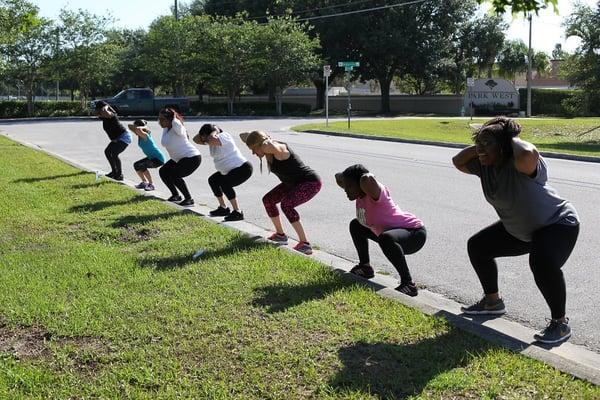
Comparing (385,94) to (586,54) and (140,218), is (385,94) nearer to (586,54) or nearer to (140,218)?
(586,54)

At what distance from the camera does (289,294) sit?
5012mm

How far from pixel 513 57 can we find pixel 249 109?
30.3 m

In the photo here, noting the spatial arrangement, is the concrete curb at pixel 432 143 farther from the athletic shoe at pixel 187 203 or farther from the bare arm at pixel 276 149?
the bare arm at pixel 276 149

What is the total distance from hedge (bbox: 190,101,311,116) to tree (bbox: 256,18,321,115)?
3.25 meters

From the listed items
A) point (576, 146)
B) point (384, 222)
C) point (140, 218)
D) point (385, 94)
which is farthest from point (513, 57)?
point (384, 222)

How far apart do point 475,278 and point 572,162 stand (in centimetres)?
1233

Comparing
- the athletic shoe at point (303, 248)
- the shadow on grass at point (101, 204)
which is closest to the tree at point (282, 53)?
the shadow on grass at point (101, 204)

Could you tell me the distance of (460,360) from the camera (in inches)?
148

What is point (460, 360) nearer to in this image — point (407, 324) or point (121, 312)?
point (407, 324)

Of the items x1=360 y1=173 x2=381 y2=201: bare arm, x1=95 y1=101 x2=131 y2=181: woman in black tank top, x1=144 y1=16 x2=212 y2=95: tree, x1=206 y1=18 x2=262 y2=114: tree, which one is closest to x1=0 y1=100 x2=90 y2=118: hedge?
x1=144 y1=16 x2=212 y2=95: tree

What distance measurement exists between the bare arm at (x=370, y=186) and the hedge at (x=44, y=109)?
142ft

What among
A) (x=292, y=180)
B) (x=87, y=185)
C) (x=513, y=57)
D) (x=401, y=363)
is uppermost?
(x=513, y=57)

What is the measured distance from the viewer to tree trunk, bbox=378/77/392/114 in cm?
5578

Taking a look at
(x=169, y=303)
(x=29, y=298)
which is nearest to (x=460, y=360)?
(x=169, y=303)
